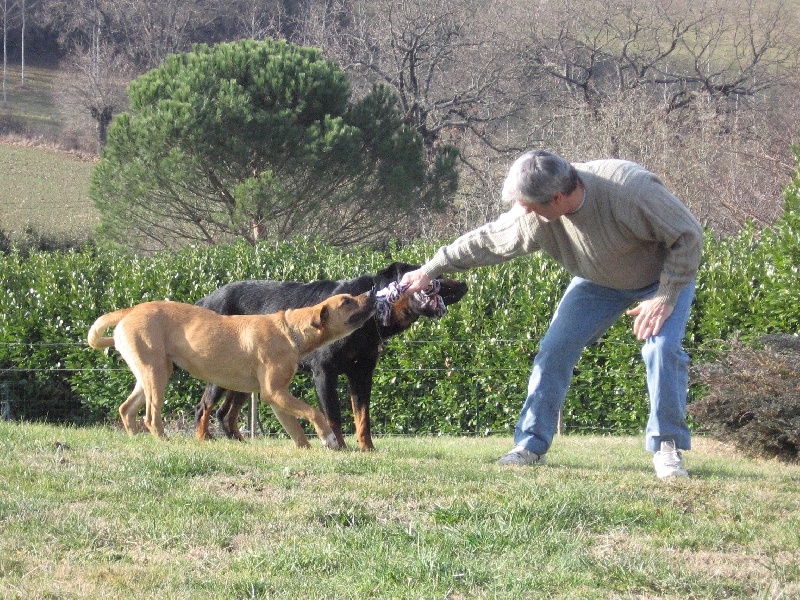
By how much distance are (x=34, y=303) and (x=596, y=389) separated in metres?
Answer: 8.92

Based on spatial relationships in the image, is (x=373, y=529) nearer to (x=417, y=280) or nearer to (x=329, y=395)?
(x=417, y=280)

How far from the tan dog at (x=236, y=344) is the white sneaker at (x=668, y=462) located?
2.61 meters

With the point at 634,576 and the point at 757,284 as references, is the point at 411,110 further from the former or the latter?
the point at 634,576

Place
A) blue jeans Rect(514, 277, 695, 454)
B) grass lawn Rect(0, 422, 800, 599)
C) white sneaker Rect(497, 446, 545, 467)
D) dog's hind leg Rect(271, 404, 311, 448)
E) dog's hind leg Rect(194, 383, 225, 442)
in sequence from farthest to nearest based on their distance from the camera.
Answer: dog's hind leg Rect(194, 383, 225, 442) → dog's hind leg Rect(271, 404, 311, 448) → white sneaker Rect(497, 446, 545, 467) → blue jeans Rect(514, 277, 695, 454) → grass lawn Rect(0, 422, 800, 599)

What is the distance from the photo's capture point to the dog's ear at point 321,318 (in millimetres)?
7402

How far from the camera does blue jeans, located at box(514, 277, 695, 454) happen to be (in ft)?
19.2

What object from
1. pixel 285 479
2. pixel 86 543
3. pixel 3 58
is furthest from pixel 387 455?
pixel 3 58

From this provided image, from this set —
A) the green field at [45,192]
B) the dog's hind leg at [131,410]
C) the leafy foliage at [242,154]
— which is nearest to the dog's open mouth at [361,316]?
the dog's hind leg at [131,410]

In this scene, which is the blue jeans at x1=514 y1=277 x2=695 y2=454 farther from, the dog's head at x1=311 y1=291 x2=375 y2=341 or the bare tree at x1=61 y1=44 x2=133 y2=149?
the bare tree at x1=61 y1=44 x2=133 y2=149

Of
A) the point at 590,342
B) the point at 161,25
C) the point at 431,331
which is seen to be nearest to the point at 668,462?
the point at 590,342

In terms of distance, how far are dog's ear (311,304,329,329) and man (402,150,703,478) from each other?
40.7 inches

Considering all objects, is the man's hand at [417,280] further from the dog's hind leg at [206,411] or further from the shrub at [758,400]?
the shrub at [758,400]

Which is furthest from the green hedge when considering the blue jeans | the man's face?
the man's face

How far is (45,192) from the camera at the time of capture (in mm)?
47344
